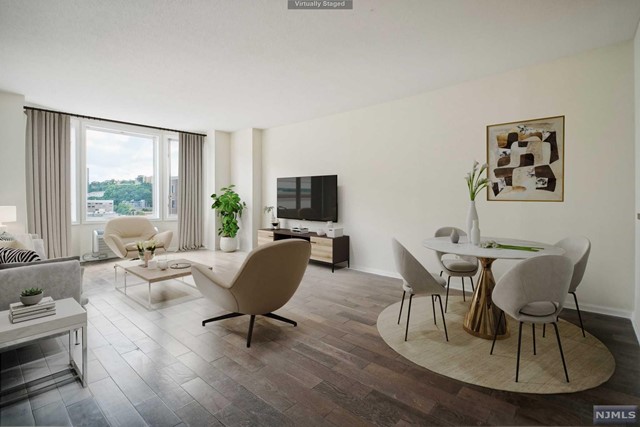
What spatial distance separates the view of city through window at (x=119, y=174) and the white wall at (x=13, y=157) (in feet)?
4.38

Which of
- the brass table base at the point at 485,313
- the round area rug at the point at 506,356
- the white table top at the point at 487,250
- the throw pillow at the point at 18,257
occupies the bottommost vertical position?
the round area rug at the point at 506,356

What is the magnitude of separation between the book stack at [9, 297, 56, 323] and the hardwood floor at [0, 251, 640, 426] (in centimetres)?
49

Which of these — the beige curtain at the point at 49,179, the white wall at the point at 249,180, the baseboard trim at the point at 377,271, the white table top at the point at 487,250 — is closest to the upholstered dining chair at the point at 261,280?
the white table top at the point at 487,250

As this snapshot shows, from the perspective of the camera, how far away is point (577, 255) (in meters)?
2.72

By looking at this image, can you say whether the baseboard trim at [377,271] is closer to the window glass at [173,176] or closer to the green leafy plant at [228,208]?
the green leafy plant at [228,208]

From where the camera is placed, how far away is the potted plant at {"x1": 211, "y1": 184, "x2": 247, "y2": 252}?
6836 millimetres

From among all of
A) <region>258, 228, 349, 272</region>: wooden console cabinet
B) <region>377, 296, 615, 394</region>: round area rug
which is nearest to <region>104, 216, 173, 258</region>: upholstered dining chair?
<region>258, 228, 349, 272</region>: wooden console cabinet

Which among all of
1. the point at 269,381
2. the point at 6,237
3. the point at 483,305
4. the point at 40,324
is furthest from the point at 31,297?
the point at 483,305

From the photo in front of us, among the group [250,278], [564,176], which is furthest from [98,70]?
[564,176]

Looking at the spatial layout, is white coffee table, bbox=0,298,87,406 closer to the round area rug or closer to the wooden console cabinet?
the round area rug

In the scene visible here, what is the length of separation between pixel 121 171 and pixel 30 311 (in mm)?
5346

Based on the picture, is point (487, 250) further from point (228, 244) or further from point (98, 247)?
point (98, 247)

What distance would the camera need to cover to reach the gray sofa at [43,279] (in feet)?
7.05

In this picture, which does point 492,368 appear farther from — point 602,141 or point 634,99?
point 634,99
